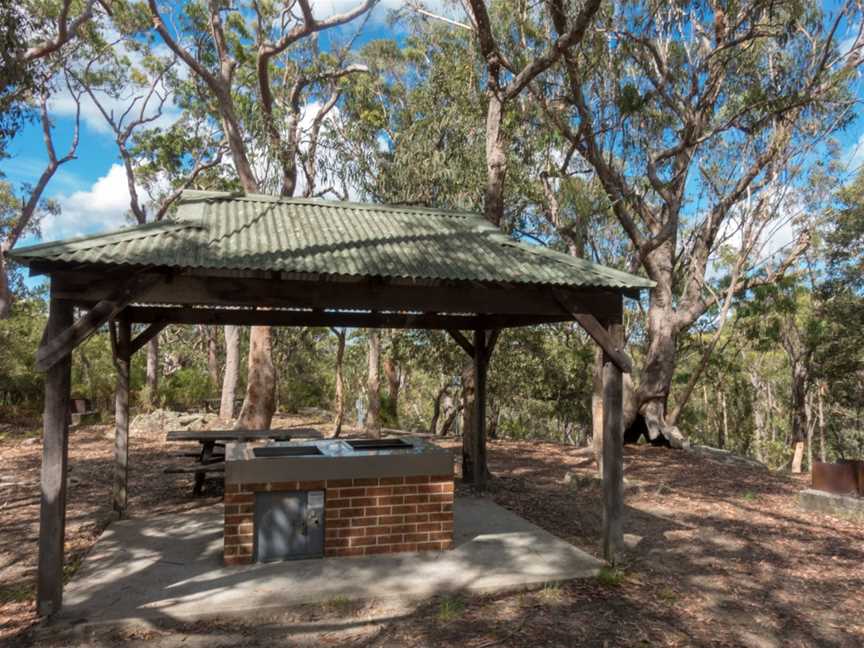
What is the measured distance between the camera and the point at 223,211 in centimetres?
666

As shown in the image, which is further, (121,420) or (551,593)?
(121,420)

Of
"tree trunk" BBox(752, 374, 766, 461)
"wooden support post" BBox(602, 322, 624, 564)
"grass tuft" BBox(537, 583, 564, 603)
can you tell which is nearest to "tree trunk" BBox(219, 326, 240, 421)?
"wooden support post" BBox(602, 322, 624, 564)

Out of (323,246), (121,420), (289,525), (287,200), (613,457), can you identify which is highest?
(287,200)

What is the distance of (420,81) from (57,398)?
15.6 meters

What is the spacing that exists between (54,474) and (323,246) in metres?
2.85

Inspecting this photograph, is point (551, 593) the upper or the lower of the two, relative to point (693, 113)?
lower

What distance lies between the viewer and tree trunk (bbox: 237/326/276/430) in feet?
40.6

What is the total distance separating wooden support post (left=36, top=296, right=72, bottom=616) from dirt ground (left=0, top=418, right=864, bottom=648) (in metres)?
0.27

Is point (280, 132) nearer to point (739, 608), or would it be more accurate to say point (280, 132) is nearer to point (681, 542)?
point (681, 542)

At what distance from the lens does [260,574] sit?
204 inches

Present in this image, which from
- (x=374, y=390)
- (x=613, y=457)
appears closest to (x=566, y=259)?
(x=613, y=457)

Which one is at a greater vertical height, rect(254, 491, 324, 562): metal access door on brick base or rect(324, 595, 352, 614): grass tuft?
rect(254, 491, 324, 562): metal access door on brick base

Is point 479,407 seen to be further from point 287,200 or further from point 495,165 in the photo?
point 495,165

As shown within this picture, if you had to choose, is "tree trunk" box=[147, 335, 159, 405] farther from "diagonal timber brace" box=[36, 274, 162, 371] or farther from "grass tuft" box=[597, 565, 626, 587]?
"grass tuft" box=[597, 565, 626, 587]
